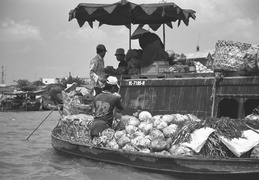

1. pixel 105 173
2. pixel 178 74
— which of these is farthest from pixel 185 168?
pixel 178 74

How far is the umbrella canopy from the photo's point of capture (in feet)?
26.5

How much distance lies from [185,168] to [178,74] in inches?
111

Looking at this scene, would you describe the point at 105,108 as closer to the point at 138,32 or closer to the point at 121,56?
the point at 121,56

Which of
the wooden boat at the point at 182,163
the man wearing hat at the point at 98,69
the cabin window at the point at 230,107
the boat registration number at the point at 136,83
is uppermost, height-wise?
the man wearing hat at the point at 98,69

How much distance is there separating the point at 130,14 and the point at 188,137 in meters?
5.31

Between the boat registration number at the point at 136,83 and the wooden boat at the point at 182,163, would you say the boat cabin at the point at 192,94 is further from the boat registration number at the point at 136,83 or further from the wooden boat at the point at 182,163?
the wooden boat at the point at 182,163

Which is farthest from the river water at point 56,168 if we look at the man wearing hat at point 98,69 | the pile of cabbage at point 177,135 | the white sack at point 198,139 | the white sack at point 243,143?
the man wearing hat at point 98,69

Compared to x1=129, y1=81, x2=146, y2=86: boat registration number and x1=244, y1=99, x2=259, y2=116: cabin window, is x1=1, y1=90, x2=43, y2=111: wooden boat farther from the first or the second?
x1=244, y1=99, x2=259, y2=116: cabin window

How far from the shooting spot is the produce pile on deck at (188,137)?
205 inches

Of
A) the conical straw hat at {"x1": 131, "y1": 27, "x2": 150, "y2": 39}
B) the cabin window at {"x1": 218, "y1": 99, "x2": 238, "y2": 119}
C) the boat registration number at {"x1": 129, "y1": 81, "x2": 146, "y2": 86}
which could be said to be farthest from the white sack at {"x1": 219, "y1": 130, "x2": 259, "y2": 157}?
the conical straw hat at {"x1": 131, "y1": 27, "x2": 150, "y2": 39}

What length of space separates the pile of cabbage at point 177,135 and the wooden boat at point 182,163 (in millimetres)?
155

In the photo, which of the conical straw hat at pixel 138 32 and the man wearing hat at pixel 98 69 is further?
the conical straw hat at pixel 138 32

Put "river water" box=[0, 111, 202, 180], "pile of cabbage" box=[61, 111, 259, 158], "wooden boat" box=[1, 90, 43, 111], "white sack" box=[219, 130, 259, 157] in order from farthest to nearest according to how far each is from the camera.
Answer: "wooden boat" box=[1, 90, 43, 111] → "river water" box=[0, 111, 202, 180] → "pile of cabbage" box=[61, 111, 259, 158] → "white sack" box=[219, 130, 259, 157]

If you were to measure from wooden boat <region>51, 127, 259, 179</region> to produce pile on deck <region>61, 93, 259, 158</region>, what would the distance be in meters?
0.15
